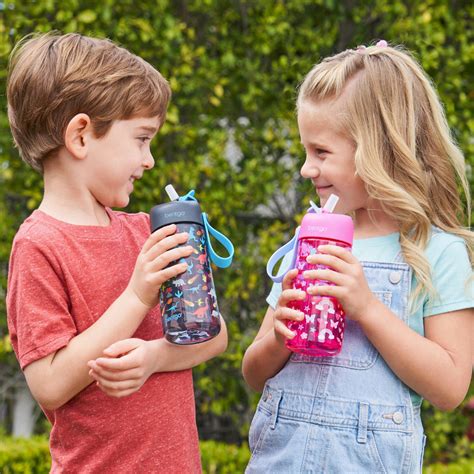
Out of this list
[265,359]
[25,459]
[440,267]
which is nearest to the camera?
[440,267]

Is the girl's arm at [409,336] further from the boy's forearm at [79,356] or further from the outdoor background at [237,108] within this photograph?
the outdoor background at [237,108]

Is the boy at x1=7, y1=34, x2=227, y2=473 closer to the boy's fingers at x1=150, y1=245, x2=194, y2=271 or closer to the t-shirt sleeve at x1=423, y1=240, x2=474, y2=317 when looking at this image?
the boy's fingers at x1=150, y1=245, x2=194, y2=271

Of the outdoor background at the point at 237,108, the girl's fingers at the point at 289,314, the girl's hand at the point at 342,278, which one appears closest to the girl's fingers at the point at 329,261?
the girl's hand at the point at 342,278

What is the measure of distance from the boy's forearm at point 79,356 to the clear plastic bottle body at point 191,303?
93 mm

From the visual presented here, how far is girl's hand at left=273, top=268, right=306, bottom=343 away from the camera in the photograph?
210 centimetres

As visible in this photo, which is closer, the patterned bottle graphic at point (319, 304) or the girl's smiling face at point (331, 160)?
the patterned bottle graphic at point (319, 304)

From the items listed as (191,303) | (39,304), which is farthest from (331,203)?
(39,304)

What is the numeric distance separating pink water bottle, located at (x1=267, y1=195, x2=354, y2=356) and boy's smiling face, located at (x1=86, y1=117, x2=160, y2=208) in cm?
52

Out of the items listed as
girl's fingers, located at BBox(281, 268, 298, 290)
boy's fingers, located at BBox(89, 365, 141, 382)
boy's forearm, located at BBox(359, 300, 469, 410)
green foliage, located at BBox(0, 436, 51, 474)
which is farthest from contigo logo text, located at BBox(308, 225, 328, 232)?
green foliage, located at BBox(0, 436, 51, 474)

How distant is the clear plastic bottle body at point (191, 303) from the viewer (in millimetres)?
2084

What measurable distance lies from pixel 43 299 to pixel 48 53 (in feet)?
2.24

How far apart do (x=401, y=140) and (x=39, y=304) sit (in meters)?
1.06

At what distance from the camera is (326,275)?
82.0 inches

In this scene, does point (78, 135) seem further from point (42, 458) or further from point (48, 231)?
point (42, 458)
